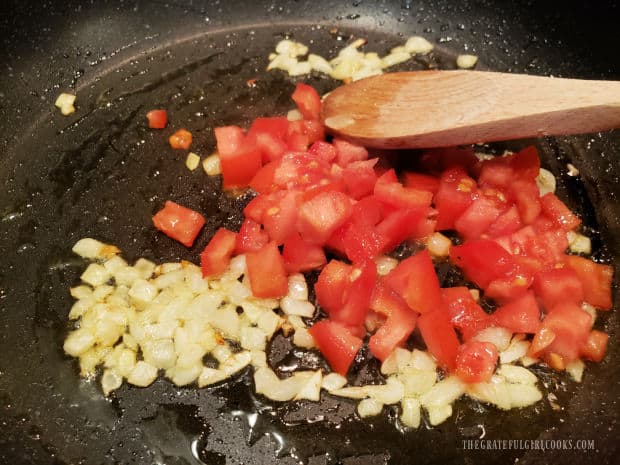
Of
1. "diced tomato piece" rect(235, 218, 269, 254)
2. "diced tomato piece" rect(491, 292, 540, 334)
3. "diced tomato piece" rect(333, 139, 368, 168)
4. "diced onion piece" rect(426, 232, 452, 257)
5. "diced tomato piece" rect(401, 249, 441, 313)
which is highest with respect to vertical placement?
"diced tomato piece" rect(333, 139, 368, 168)

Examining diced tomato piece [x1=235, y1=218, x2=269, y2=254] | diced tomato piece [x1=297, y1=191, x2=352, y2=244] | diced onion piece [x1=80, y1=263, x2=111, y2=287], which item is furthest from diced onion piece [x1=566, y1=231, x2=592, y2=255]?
diced onion piece [x1=80, y1=263, x2=111, y2=287]

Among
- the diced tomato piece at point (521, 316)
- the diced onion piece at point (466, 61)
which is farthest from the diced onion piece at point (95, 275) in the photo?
the diced onion piece at point (466, 61)

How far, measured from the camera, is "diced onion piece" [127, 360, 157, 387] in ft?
4.73

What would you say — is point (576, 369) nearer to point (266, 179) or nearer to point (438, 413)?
point (438, 413)

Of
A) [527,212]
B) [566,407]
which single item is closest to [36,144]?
[527,212]

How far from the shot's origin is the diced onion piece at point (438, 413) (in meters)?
1.39

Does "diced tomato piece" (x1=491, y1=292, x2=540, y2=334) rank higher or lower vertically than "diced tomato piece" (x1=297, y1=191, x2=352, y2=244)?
lower

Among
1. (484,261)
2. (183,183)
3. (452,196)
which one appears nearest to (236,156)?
(183,183)

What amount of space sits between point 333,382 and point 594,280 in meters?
0.84

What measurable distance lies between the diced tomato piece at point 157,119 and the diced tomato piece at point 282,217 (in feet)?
2.13

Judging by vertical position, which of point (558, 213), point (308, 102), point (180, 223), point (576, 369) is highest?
point (308, 102)

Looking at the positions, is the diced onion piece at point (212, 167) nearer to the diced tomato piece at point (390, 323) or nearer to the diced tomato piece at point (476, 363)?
the diced tomato piece at point (390, 323)

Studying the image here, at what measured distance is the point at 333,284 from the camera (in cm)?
150

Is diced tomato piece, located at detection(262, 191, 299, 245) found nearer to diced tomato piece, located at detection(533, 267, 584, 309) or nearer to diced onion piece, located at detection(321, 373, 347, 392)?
diced onion piece, located at detection(321, 373, 347, 392)
